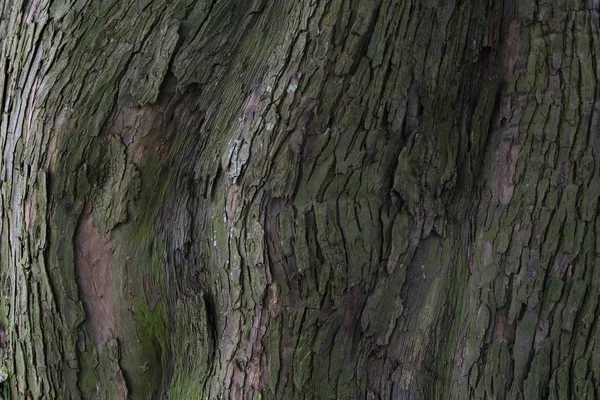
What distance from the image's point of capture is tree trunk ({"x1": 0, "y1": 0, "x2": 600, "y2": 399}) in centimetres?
217

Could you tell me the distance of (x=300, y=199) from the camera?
2.16 m

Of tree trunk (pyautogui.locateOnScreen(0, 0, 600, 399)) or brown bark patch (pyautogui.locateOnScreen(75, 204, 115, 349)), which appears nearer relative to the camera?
tree trunk (pyautogui.locateOnScreen(0, 0, 600, 399))

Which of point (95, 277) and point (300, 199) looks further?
point (95, 277)

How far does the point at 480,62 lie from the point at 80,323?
1824 millimetres

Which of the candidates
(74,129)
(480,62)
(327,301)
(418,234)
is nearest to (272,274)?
(327,301)

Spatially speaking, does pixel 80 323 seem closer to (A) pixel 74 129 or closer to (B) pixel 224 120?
(A) pixel 74 129

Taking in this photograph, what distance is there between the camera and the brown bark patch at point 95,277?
237 cm

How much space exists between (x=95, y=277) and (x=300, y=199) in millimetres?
875

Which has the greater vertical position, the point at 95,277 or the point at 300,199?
the point at 300,199

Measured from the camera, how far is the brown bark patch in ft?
7.77

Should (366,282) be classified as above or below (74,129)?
below

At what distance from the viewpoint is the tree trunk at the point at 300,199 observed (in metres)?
2.17

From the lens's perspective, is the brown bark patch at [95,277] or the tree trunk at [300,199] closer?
the tree trunk at [300,199]

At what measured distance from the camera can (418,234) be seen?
7.48ft
